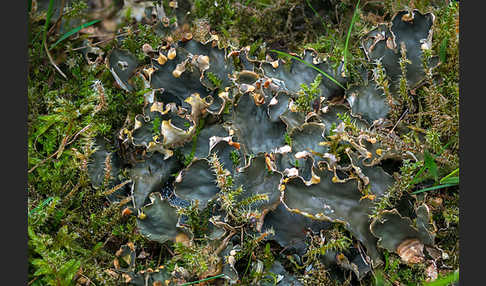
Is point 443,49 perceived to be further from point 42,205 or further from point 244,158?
point 42,205

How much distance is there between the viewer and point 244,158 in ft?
7.09

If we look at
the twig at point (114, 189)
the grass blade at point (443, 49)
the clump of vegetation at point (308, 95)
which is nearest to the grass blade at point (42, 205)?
the twig at point (114, 189)

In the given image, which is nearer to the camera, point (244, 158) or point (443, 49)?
point (244, 158)

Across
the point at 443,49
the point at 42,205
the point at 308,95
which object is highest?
the point at 443,49

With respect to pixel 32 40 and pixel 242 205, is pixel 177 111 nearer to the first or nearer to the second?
pixel 242 205

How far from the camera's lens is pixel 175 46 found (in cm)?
248

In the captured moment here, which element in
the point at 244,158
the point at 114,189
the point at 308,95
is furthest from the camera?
the point at 308,95

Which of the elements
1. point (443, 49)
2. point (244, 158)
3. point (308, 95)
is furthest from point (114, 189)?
point (443, 49)

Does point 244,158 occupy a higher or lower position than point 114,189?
higher

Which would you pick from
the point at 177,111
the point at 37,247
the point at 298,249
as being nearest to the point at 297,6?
the point at 177,111

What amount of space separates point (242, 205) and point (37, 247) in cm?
88

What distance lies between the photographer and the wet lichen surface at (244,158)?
78.2 inches

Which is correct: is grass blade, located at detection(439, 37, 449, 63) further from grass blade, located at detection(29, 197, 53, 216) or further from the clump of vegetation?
grass blade, located at detection(29, 197, 53, 216)

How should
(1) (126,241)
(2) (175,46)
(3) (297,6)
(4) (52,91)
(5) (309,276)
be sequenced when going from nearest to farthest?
(5) (309,276), (1) (126,241), (2) (175,46), (4) (52,91), (3) (297,6)
